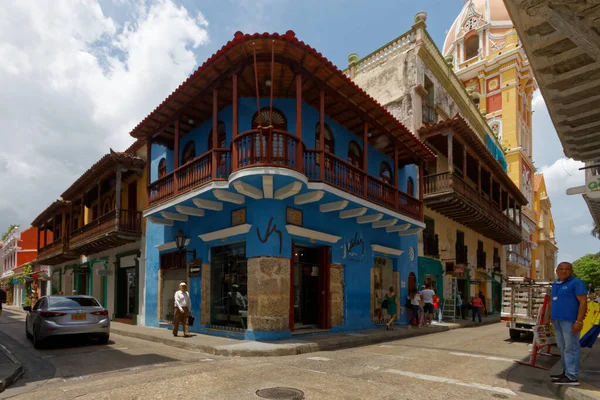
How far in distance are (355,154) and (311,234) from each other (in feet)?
13.4

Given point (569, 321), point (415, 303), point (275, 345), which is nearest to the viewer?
point (569, 321)

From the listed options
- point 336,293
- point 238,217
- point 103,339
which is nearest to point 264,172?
point 238,217

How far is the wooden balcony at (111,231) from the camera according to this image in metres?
17.1

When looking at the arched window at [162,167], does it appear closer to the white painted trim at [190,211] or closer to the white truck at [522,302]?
the white painted trim at [190,211]

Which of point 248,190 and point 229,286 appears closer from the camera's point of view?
point 248,190

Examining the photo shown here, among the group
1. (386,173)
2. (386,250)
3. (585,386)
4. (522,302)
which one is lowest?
(585,386)

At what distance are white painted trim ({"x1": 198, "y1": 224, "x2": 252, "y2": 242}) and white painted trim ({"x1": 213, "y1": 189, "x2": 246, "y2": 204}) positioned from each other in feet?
2.25

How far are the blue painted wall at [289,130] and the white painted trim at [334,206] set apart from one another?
1808 millimetres

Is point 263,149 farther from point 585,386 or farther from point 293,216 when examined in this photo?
point 585,386

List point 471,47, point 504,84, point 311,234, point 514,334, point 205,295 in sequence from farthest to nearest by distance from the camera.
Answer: point 471,47, point 504,84, point 205,295, point 514,334, point 311,234

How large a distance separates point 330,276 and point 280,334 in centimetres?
268

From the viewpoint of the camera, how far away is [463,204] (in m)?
18.9

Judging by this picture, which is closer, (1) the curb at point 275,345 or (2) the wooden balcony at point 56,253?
(1) the curb at point 275,345

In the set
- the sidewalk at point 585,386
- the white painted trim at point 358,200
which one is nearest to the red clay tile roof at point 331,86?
the white painted trim at point 358,200
